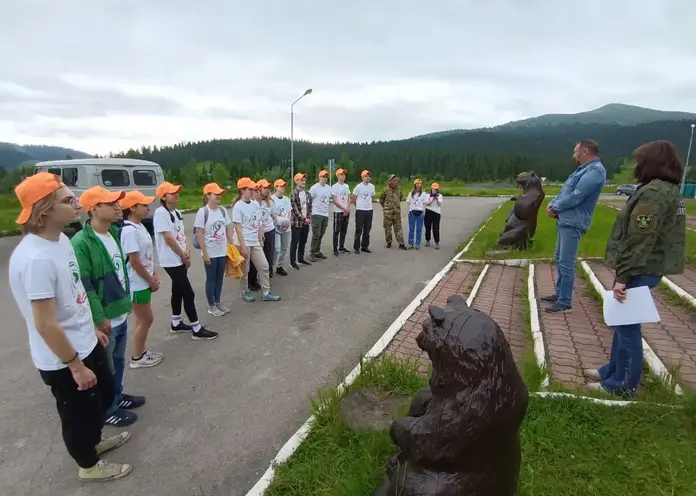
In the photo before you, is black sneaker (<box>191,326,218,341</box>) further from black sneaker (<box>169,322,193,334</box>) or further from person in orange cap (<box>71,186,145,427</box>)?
person in orange cap (<box>71,186,145,427</box>)

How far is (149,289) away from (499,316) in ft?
12.8

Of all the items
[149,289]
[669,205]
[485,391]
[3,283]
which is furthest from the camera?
[3,283]

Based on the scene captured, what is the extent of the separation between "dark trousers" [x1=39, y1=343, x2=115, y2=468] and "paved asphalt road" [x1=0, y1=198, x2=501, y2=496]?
0.93 ft

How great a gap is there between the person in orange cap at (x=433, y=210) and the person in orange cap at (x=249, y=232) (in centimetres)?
508

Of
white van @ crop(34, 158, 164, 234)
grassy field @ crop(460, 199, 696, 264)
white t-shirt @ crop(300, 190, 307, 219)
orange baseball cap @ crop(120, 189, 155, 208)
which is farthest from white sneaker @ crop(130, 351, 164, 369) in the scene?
white van @ crop(34, 158, 164, 234)

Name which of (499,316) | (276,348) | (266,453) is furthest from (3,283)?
(499,316)

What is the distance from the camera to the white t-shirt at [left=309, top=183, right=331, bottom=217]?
8.59 metres

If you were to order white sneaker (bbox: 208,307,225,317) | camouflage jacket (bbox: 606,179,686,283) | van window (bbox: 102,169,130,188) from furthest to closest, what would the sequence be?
van window (bbox: 102,169,130,188), white sneaker (bbox: 208,307,225,317), camouflage jacket (bbox: 606,179,686,283)

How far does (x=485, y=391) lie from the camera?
66.2 inches

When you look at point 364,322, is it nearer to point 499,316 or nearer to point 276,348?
point 276,348

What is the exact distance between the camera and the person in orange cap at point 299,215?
801cm

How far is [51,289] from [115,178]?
11931 mm

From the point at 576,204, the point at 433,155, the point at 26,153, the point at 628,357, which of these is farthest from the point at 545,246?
the point at 26,153

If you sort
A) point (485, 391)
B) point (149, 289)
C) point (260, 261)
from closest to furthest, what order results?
point (485, 391) < point (149, 289) < point (260, 261)
